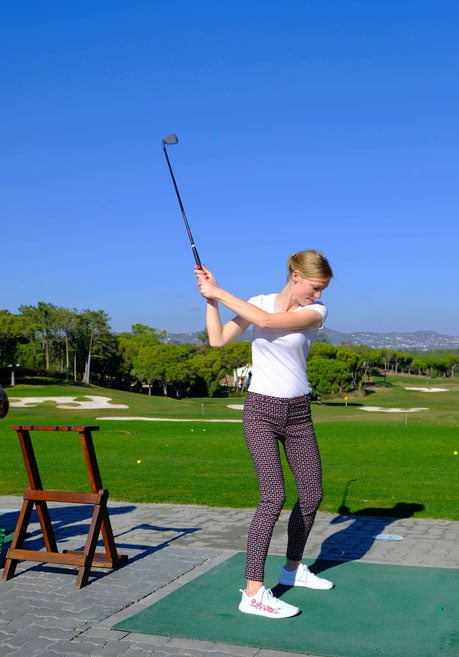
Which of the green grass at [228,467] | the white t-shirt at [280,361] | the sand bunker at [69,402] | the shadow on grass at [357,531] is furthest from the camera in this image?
the sand bunker at [69,402]

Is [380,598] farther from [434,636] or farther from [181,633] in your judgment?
[181,633]

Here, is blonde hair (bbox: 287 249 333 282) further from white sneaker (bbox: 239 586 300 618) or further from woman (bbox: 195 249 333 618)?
white sneaker (bbox: 239 586 300 618)

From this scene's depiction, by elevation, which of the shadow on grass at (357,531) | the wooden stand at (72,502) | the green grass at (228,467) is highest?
the wooden stand at (72,502)

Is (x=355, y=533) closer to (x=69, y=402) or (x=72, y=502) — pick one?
(x=72, y=502)

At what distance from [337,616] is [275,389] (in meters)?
1.42

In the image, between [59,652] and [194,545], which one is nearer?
[59,652]

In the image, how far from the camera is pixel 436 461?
43.2 ft

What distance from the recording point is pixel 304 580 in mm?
5406

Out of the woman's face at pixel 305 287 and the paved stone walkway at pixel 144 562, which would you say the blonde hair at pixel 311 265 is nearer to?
the woman's face at pixel 305 287

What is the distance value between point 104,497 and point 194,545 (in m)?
1.51

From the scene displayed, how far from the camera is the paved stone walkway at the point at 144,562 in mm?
4305

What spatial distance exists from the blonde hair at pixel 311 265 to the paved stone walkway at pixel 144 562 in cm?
214

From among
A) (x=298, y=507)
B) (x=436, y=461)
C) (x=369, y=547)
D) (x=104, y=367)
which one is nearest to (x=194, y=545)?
(x=369, y=547)

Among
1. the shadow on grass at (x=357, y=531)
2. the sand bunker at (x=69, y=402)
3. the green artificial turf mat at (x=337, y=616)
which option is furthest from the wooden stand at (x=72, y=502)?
the sand bunker at (x=69, y=402)
